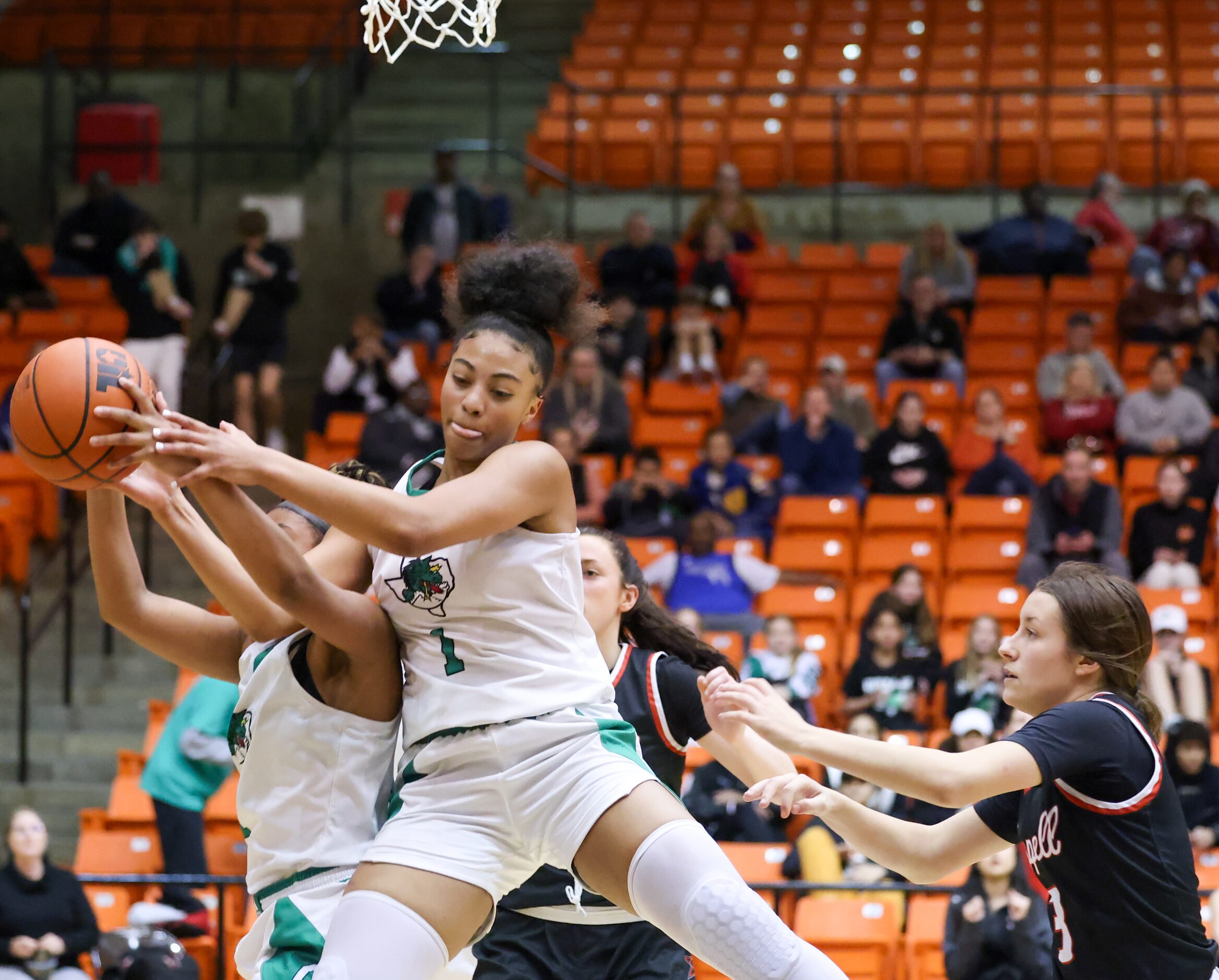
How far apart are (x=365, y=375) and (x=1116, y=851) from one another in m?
8.49

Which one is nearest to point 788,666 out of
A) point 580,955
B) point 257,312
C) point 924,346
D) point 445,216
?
point 924,346

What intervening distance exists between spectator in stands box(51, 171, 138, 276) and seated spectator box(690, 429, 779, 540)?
494cm

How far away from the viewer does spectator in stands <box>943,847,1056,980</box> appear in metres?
6.16

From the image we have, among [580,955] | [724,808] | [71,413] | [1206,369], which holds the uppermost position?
[1206,369]

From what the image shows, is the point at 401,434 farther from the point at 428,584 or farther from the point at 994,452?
the point at 428,584

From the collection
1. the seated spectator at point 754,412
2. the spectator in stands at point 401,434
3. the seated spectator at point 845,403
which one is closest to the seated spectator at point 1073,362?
the seated spectator at point 845,403

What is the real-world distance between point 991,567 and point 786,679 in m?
2.02

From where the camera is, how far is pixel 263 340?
11.6m

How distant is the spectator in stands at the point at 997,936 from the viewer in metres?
6.16

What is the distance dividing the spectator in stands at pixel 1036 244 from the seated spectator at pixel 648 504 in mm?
4027

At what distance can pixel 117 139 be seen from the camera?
14195mm

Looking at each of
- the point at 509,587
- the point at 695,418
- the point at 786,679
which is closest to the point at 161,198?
the point at 695,418

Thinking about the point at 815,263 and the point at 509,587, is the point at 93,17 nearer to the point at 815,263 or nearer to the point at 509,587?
the point at 815,263

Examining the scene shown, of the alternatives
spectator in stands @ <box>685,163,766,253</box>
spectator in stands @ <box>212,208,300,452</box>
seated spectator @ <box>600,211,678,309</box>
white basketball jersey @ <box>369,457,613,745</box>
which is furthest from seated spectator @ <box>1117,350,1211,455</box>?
white basketball jersey @ <box>369,457,613,745</box>
